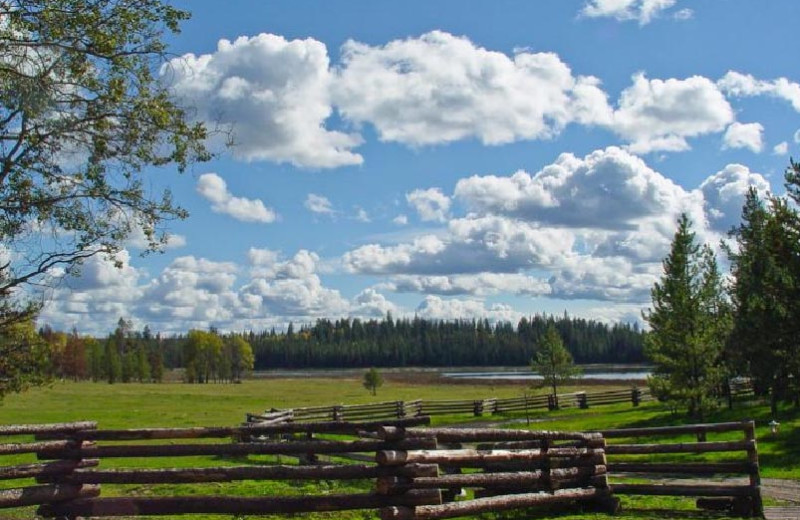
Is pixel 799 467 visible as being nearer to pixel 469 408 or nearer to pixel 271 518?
pixel 271 518

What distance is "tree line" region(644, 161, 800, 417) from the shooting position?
25.0 meters

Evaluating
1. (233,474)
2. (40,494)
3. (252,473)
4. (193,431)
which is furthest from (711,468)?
(40,494)

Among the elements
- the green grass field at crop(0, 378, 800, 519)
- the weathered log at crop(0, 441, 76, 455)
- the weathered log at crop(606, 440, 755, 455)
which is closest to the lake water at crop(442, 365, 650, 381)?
the green grass field at crop(0, 378, 800, 519)

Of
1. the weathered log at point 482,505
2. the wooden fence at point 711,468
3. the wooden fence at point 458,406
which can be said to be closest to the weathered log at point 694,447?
the wooden fence at point 711,468

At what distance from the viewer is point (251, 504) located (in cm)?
993

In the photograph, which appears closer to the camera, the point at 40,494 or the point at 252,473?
the point at 40,494

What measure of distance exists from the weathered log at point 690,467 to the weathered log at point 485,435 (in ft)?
4.20

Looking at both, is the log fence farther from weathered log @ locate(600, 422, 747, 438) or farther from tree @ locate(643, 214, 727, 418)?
tree @ locate(643, 214, 727, 418)

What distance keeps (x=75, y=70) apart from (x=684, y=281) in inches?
937

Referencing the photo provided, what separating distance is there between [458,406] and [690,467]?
35.2m

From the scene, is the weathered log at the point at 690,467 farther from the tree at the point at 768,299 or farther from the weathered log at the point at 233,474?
the tree at the point at 768,299

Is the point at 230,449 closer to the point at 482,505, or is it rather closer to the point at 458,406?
the point at 482,505

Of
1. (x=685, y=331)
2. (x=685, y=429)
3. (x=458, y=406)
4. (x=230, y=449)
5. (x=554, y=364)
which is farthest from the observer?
(x=554, y=364)

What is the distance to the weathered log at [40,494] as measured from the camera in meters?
9.91
